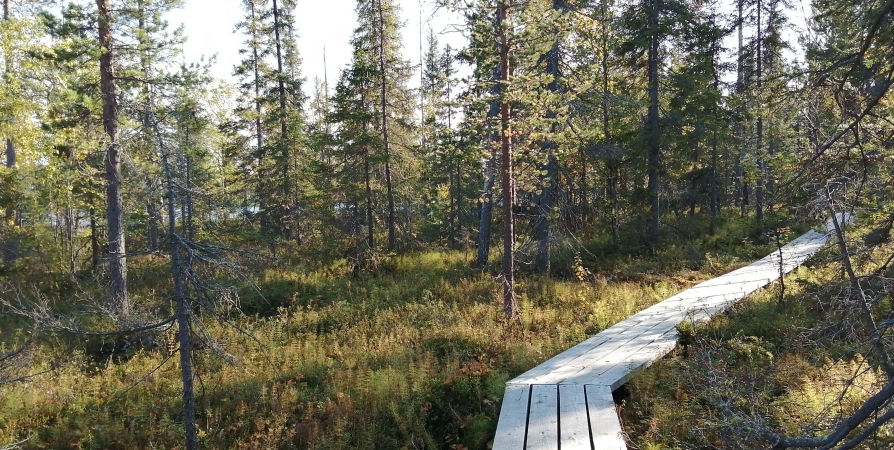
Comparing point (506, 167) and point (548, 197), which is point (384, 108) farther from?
point (506, 167)

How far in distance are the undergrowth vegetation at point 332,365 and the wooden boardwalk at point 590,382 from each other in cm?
58

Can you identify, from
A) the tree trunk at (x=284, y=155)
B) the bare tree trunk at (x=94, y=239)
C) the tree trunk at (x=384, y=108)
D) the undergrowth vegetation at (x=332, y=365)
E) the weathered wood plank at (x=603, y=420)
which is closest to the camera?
the weathered wood plank at (x=603, y=420)

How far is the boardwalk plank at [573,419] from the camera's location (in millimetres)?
4840

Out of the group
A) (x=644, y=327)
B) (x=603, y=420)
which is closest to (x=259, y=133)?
(x=644, y=327)

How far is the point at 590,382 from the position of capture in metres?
6.29

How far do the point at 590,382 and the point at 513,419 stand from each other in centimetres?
145

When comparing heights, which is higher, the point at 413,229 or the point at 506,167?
the point at 506,167

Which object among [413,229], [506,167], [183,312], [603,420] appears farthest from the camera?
[413,229]

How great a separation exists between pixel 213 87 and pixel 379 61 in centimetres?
712

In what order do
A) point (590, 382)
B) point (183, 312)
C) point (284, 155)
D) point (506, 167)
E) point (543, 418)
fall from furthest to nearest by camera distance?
point (284, 155), point (506, 167), point (590, 382), point (183, 312), point (543, 418)

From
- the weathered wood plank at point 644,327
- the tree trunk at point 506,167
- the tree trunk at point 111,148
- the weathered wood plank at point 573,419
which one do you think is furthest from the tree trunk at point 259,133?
the weathered wood plank at point 573,419

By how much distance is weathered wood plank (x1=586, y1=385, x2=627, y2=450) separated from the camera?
4.77m

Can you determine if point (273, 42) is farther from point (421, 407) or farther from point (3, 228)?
point (421, 407)

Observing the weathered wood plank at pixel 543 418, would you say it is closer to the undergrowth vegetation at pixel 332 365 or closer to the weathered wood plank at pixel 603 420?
the weathered wood plank at pixel 603 420
